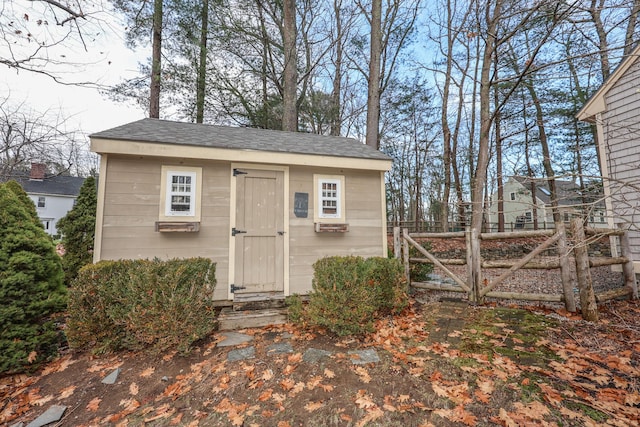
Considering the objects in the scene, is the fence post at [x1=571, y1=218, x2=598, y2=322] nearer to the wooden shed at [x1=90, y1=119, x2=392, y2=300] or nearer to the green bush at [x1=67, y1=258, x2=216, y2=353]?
the wooden shed at [x1=90, y1=119, x2=392, y2=300]

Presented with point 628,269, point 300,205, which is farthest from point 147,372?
point 628,269

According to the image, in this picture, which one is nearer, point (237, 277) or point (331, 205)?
point (237, 277)

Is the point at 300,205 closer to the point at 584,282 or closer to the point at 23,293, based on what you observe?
the point at 23,293

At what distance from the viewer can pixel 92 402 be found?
253cm

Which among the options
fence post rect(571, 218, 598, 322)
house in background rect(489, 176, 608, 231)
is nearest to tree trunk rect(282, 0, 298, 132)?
house in background rect(489, 176, 608, 231)

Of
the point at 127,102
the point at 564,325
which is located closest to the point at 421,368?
the point at 564,325

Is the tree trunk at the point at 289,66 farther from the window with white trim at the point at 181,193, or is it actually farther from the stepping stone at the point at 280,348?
the stepping stone at the point at 280,348

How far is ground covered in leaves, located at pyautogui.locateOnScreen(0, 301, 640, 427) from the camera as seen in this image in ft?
6.95

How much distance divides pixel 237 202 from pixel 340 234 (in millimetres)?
1947

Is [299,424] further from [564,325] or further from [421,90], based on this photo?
[421,90]

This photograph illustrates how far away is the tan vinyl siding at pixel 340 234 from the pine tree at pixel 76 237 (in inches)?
164

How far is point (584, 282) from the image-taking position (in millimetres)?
3664

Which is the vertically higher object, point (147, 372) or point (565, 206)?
point (565, 206)

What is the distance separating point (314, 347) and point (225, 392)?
1129 millimetres
